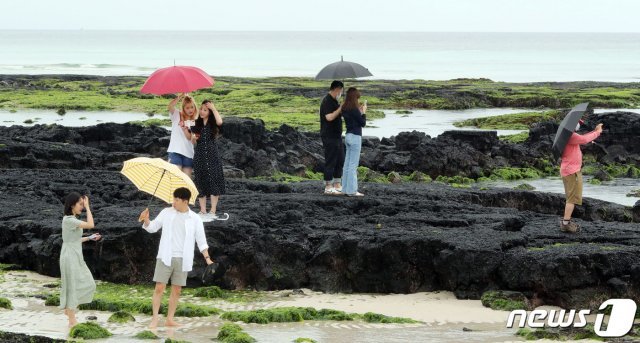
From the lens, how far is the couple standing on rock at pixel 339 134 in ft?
54.6

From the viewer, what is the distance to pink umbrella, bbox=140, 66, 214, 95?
14.4 m

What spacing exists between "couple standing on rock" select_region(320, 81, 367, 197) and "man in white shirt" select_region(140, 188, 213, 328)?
582cm

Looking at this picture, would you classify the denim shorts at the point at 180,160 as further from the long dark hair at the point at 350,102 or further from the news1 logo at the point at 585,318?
the news1 logo at the point at 585,318

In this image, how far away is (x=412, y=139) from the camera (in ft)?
109

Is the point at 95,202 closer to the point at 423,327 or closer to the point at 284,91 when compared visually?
the point at 423,327

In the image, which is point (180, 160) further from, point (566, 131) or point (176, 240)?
point (566, 131)

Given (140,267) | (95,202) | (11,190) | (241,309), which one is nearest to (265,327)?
(241,309)

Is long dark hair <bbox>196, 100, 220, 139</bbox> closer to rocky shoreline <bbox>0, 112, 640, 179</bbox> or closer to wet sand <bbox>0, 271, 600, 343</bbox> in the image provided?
wet sand <bbox>0, 271, 600, 343</bbox>

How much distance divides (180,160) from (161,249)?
4270 mm

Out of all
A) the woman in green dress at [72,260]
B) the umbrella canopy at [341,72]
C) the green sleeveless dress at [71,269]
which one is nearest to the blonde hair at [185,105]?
the umbrella canopy at [341,72]

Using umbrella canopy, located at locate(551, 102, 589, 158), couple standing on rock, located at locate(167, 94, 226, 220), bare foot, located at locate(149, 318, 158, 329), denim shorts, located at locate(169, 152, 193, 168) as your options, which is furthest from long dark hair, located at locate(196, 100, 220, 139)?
umbrella canopy, located at locate(551, 102, 589, 158)

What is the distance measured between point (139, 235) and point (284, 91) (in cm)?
5681

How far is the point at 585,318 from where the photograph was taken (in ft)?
40.0

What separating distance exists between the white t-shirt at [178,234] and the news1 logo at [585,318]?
404cm
